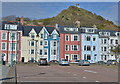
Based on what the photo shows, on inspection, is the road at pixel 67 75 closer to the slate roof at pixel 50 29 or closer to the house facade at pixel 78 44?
the house facade at pixel 78 44

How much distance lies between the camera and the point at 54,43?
2721 inches

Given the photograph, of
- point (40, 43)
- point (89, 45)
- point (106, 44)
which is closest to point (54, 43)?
point (40, 43)

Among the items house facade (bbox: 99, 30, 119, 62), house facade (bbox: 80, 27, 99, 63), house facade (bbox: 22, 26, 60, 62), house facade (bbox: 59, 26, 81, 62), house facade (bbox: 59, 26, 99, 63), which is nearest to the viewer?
house facade (bbox: 22, 26, 60, 62)

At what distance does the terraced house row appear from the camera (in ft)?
216

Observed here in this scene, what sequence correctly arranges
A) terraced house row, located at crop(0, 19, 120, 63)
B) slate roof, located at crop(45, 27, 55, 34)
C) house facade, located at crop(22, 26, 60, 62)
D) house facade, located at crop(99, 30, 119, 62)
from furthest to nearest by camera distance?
1. house facade, located at crop(99, 30, 119, 62)
2. slate roof, located at crop(45, 27, 55, 34)
3. house facade, located at crop(22, 26, 60, 62)
4. terraced house row, located at crop(0, 19, 120, 63)

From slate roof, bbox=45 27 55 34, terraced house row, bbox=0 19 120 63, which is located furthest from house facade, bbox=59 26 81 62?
slate roof, bbox=45 27 55 34

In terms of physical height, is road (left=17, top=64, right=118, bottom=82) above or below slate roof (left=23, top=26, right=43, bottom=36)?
below

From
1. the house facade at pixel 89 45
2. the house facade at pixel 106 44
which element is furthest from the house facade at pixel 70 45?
the house facade at pixel 106 44

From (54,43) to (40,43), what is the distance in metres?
4.43

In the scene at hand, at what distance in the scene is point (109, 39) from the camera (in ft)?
238

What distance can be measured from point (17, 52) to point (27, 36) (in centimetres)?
591

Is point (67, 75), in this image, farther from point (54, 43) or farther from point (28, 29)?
point (28, 29)

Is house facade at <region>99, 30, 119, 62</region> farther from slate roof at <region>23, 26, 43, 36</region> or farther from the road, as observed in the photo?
the road

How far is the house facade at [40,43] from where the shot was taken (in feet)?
219
